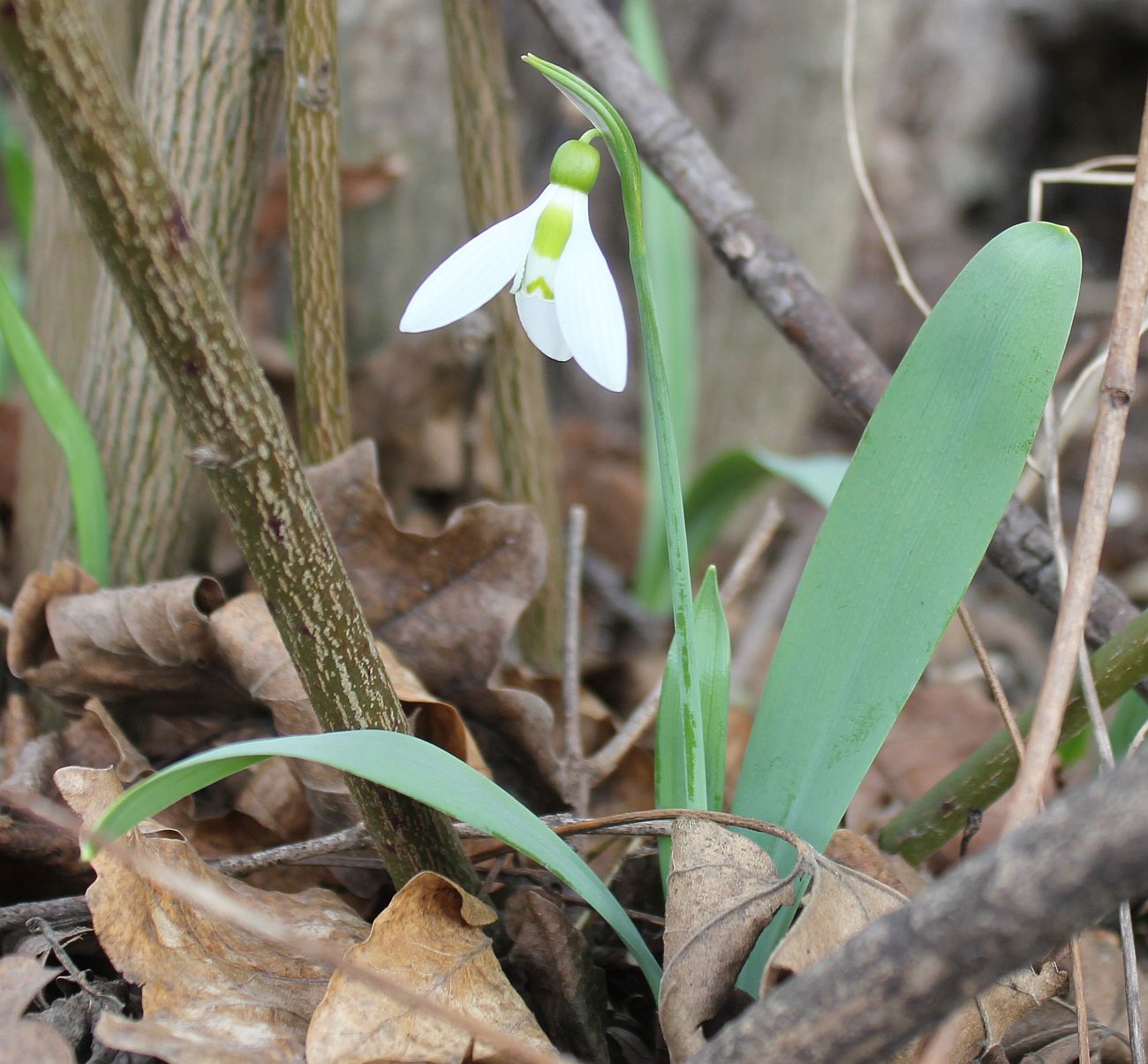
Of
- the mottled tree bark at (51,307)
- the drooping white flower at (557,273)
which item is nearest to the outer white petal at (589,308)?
the drooping white flower at (557,273)

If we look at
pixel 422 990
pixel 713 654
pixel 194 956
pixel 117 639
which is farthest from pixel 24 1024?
pixel 713 654

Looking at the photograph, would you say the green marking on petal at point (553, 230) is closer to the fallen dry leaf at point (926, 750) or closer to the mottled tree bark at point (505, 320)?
the mottled tree bark at point (505, 320)

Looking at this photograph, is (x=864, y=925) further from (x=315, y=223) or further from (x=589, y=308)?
(x=315, y=223)

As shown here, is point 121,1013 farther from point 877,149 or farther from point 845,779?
point 877,149

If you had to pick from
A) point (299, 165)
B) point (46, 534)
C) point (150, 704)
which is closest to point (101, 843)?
point (150, 704)

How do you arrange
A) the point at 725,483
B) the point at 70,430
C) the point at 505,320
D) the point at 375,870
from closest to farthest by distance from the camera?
1. the point at 375,870
2. the point at 70,430
3. the point at 505,320
4. the point at 725,483

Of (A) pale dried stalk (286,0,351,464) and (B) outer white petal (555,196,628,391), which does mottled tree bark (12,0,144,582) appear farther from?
(B) outer white petal (555,196,628,391)
